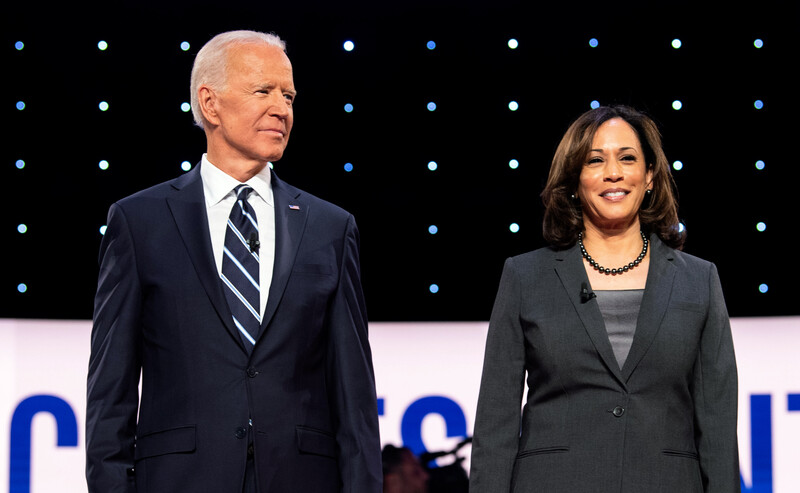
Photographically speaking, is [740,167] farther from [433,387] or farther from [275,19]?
[275,19]

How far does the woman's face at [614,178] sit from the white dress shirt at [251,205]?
792 mm

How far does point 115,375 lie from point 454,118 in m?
2.14

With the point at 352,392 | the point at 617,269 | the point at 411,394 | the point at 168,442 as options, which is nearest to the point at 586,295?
the point at 617,269

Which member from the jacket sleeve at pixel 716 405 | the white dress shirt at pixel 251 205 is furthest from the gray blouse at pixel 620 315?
the white dress shirt at pixel 251 205

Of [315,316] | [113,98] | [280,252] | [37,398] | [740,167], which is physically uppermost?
[113,98]

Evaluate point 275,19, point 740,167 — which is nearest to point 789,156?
point 740,167

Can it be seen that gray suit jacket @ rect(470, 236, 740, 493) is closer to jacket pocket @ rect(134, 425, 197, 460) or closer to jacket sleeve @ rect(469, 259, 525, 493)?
jacket sleeve @ rect(469, 259, 525, 493)

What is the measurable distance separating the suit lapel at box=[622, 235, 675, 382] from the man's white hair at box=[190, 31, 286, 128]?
110 centimetres

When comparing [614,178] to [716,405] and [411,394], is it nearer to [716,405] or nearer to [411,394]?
[716,405]

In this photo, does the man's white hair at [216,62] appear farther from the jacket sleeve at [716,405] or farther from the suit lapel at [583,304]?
the jacket sleeve at [716,405]

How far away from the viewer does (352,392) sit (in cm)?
245

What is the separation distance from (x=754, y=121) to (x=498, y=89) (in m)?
1.01

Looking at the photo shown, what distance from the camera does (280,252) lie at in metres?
2.46

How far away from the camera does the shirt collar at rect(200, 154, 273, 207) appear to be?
2.54 m
